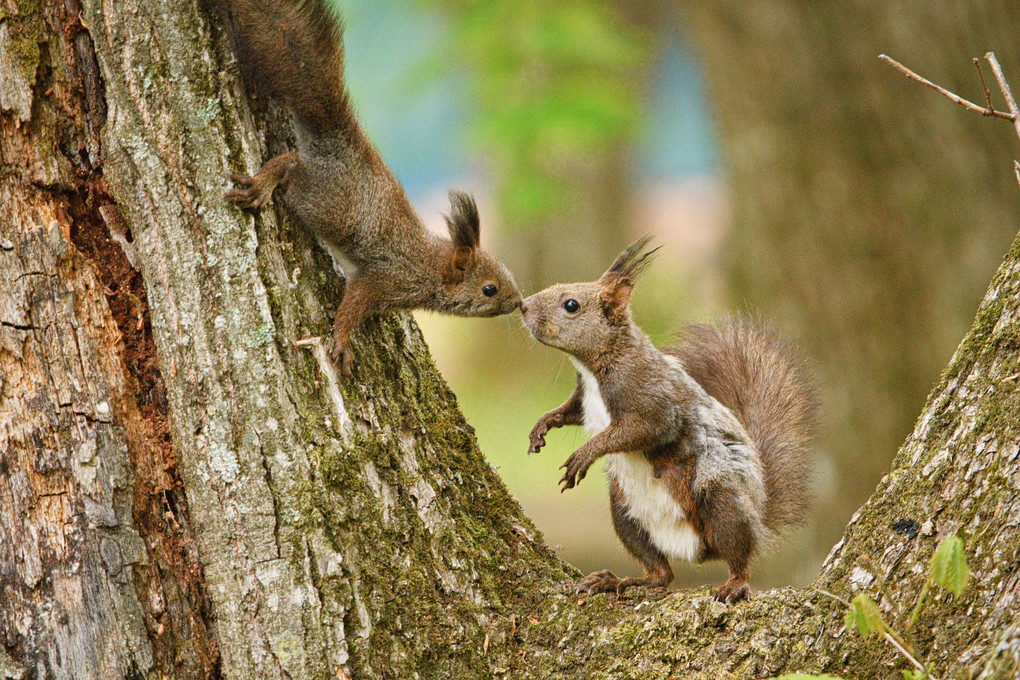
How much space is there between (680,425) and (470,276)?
39.1 inches

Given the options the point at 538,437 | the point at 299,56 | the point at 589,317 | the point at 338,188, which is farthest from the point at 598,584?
the point at 299,56

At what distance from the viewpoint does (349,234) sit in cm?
303

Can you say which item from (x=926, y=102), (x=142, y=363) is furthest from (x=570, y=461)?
(x=926, y=102)

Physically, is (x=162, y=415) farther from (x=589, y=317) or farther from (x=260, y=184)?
(x=589, y=317)

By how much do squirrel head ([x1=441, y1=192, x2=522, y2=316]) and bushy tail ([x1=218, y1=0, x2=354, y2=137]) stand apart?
60 cm

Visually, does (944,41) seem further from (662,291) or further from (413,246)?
(413,246)

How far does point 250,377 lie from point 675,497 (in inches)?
62.7

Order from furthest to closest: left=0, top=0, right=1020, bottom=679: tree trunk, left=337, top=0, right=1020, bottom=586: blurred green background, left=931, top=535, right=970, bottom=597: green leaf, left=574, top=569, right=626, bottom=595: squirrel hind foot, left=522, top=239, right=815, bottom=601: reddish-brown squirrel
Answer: left=337, top=0, right=1020, bottom=586: blurred green background, left=522, top=239, right=815, bottom=601: reddish-brown squirrel, left=574, top=569, right=626, bottom=595: squirrel hind foot, left=0, top=0, right=1020, bottom=679: tree trunk, left=931, top=535, right=970, bottom=597: green leaf

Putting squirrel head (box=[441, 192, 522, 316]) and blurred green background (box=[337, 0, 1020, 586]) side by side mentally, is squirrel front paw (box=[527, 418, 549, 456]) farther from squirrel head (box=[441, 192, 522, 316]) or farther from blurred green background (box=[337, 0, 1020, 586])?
squirrel head (box=[441, 192, 522, 316])

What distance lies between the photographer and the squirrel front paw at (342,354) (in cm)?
258

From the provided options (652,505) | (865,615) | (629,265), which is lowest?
(865,615)

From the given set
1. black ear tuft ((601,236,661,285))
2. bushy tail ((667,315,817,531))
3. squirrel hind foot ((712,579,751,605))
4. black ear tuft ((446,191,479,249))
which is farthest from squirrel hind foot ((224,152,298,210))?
bushy tail ((667,315,817,531))

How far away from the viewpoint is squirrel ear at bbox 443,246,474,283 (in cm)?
353

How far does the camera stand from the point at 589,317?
3.71 m
